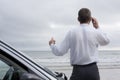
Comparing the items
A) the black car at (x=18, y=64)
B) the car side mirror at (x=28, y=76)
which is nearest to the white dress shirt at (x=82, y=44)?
the black car at (x=18, y=64)

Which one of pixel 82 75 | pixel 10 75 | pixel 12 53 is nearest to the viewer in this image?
pixel 12 53

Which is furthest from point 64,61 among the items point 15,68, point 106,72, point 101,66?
point 15,68

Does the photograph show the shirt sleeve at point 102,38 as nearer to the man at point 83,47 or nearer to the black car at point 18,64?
the man at point 83,47

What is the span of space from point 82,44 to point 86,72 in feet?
1.16

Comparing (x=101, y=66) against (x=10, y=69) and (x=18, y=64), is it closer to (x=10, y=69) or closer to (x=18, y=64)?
(x=10, y=69)

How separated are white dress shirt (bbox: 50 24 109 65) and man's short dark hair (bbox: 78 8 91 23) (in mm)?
120

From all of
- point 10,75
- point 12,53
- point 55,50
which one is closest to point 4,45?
point 12,53

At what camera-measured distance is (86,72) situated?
14.8 feet

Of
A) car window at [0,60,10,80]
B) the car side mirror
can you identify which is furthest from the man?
the car side mirror

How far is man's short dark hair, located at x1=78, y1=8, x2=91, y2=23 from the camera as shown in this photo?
183 inches

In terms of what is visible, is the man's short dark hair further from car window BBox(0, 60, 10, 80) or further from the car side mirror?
the car side mirror

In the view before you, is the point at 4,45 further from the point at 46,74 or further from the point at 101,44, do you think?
the point at 101,44

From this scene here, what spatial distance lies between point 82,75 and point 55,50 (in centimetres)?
46

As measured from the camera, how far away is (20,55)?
10.7ft
